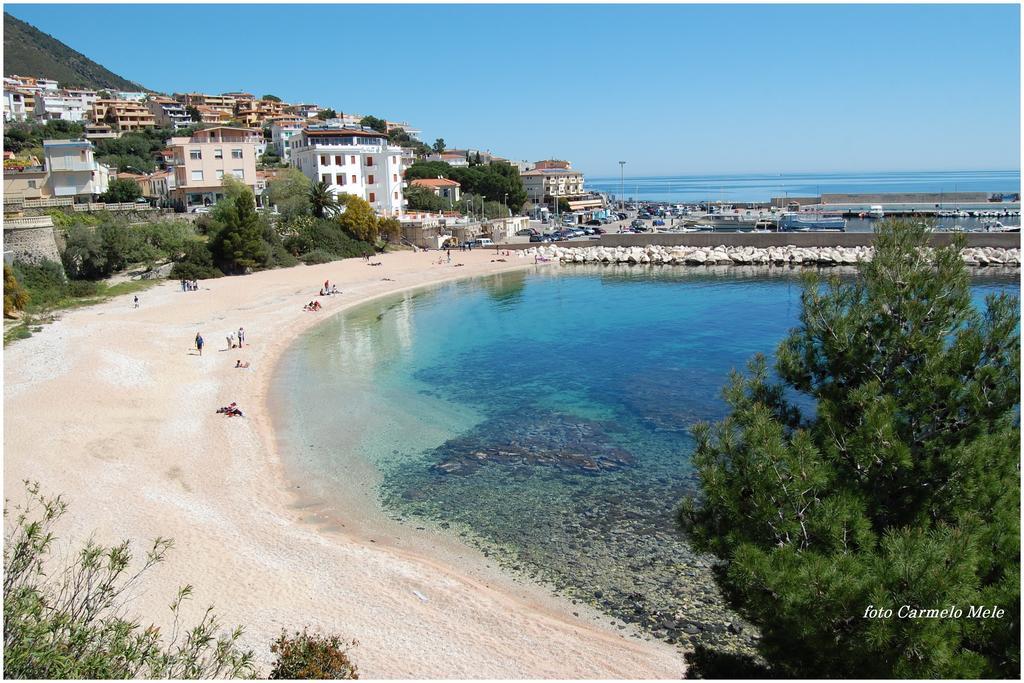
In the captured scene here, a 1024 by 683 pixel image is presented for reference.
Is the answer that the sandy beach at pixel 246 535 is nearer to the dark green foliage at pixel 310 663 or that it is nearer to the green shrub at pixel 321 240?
the dark green foliage at pixel 310 663

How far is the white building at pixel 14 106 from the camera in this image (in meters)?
112

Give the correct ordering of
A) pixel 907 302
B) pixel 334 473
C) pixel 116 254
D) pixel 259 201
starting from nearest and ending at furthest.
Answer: pixel 907 302
pixel 334 473
pixel 116 254
pixel 259 201

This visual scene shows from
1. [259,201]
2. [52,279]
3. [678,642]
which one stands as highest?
[259,201]

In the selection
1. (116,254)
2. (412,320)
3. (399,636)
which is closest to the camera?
(399,636)

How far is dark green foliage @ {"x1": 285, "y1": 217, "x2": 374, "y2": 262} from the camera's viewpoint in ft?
175

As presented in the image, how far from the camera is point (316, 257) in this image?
52562 millimetres

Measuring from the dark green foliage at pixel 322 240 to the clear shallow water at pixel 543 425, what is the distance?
1406 cm

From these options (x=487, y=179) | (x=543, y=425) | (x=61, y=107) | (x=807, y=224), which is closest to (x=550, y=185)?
(x=487, y=179)

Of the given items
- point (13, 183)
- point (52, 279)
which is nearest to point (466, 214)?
point (13, 183)

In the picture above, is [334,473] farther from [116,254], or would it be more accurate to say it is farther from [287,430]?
[116,254]

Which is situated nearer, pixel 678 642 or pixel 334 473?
pixel 678 642

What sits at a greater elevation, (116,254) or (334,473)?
(116,254)

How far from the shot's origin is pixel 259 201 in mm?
61531

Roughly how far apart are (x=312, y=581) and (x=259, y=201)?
5372 centimetres
